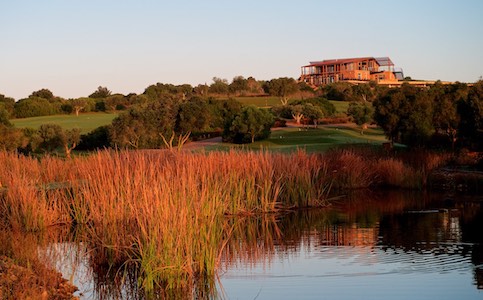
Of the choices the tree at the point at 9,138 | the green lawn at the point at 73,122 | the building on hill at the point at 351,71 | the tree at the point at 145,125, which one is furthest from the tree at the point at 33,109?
the building on hill at the point at 351,71

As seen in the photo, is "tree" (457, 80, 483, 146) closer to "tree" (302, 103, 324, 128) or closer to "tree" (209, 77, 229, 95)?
"tree" (302, 103, 324, 128)

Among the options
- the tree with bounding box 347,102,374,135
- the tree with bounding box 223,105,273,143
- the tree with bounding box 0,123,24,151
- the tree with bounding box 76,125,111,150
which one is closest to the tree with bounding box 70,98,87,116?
the tree with bounding box 76,125,111,150

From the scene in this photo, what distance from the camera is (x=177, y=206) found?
11.2 m

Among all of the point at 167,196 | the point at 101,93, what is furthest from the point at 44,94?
the point at 167,196

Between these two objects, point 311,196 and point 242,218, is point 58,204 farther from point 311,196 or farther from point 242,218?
point 311,196

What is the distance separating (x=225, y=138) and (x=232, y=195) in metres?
32.1

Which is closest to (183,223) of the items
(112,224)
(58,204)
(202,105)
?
(112,224)

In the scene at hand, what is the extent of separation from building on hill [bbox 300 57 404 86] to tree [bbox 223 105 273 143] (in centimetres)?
6547

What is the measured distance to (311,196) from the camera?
22.4 metres

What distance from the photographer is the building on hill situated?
118 metres

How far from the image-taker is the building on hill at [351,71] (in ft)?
389

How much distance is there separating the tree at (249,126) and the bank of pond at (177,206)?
770 inches

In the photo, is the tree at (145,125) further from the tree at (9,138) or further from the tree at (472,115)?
the tree at (472,115)

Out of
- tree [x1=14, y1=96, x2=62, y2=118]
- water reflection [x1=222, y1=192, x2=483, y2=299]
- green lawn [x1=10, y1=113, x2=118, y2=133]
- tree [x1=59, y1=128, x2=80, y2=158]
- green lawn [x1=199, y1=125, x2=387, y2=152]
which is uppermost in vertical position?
tree [x1=14, y1=96, x2=62, y2=118]
